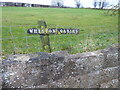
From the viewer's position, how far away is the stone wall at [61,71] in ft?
→ 5.76

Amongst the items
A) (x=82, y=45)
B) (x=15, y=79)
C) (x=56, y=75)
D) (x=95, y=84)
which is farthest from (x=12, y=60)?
(x=82, y=45)

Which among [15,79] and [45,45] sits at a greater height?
[45,45]

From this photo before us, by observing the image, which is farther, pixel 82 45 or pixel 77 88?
pixel 82 45

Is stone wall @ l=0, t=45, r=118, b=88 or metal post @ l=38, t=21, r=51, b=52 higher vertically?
metal post @ l=38, t=21, r=51, b=52

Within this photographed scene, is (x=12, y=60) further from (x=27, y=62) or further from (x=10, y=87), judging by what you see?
(x=10, y=87)

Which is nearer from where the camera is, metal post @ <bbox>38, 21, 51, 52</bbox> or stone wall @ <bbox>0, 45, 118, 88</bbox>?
stone wall @ <bbox>0, 45, 118, 88</bbox>

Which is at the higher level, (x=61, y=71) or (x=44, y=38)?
(x=44, y=38)

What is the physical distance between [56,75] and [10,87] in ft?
2.25

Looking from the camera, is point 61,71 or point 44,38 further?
point 44,38

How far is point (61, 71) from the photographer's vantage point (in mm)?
2307

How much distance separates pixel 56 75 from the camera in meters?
2.25

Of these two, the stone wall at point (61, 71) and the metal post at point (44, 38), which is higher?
the metal post at point (44, 38)

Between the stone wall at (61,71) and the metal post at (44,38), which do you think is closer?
the stone wall at (61,71)

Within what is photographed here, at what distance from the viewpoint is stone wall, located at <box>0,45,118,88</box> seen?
176cm
